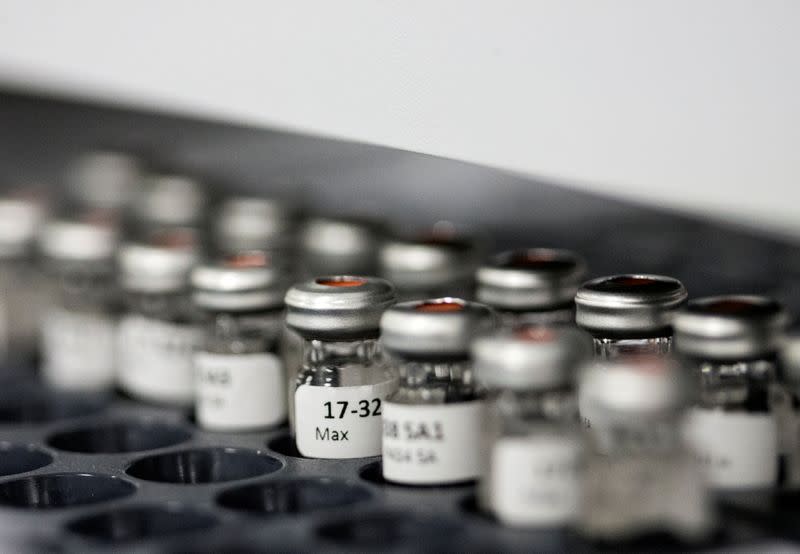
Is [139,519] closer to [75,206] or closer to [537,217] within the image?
[537,217]

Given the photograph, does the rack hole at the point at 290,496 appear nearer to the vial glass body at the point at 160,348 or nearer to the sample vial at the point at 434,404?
the sample vial at the point at 434,404

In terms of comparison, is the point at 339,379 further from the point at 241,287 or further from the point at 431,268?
the point at 431,268

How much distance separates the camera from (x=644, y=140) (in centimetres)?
67

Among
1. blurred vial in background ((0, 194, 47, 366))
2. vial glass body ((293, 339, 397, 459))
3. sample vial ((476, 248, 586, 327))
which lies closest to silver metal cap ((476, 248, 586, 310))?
sample vial ((476, 248, 586, 327))

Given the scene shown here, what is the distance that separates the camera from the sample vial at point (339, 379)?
0.83 m

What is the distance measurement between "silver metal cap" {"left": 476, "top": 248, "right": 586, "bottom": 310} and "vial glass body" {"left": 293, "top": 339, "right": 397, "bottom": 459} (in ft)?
0.34

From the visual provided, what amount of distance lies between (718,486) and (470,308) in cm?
17

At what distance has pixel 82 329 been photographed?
3.81 feet

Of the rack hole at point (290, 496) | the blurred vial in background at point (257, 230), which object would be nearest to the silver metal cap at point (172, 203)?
the blurred vial in background at point (257, 230)

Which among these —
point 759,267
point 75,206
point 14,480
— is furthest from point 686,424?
point 75,206

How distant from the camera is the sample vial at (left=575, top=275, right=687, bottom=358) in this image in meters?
0.77

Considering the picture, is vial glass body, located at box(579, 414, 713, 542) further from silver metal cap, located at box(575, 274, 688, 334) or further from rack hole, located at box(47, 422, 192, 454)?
rack hole, located at box(47, 422, 192, 454)

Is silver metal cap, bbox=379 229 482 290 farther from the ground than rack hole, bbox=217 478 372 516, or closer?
farther from the ground

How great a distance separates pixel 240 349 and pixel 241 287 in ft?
0.16
